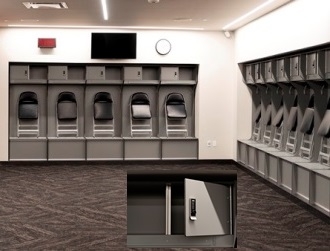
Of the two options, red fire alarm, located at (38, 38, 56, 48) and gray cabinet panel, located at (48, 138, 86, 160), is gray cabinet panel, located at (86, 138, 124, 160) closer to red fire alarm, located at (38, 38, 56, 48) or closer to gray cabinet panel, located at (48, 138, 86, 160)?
gray cabinet panel, located at (48, 138, 86, 160)

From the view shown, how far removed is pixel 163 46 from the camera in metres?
11.2

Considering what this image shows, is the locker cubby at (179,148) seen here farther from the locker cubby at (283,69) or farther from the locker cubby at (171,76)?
the locker cubby at (283,69)

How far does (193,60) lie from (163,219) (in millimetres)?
9268

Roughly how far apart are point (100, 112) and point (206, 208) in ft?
30.2

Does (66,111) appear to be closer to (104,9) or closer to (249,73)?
(104,9)

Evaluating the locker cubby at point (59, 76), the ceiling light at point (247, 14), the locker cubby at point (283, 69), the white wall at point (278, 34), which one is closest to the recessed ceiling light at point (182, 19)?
the ceiling light at point (247, 14)

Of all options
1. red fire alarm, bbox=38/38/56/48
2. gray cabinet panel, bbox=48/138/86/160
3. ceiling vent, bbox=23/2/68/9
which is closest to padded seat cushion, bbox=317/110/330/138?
ceiling vent, bbox=23/2/68/9

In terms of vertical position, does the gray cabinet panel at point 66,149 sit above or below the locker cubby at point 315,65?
below

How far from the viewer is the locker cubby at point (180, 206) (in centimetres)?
217

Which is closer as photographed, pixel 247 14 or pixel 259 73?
pixel 247 14

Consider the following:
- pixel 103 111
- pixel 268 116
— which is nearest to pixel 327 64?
pixel 268 116

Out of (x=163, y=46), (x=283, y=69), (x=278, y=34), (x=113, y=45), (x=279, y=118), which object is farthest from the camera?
(x=163, y=46)

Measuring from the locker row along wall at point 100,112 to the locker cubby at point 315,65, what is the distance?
160 inches

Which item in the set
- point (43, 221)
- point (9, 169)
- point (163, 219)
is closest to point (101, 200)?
point (43, 221)
